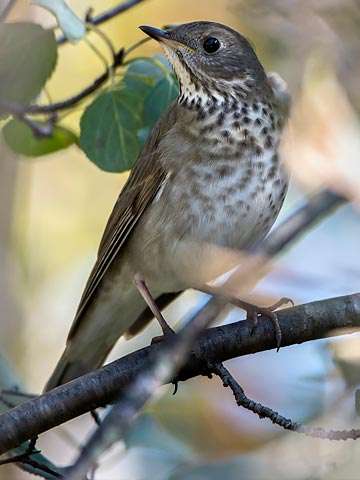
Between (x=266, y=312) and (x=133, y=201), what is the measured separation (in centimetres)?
93

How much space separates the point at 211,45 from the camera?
4.74 m

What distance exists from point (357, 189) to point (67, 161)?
4550 millimetres

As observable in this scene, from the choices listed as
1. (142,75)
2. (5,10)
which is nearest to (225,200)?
(142,75)

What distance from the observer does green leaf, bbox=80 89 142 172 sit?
4012 millimetres

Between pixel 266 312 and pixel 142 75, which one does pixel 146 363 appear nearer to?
pixel 266 312

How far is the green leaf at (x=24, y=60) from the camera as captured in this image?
3.70m

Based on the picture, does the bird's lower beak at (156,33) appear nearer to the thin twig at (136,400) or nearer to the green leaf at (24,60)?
the green leaf at (24,60)

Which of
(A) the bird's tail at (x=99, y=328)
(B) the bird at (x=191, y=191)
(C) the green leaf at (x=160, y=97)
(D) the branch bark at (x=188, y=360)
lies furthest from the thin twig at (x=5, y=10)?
(A) the bird's tail at (x=99, y=328)

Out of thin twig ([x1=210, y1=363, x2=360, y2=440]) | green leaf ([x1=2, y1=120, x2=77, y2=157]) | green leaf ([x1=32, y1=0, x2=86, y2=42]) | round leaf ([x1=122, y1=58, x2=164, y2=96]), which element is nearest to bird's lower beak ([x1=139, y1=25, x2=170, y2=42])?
round leaf ([x1=122, y1=58, x2=164, y2=96])

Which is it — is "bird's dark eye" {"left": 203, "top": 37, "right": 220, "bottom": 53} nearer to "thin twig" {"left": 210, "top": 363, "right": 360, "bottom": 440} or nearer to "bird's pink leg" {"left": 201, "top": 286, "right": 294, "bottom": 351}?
"bird's pink leg" {"left": 201, "top": 286, "right": 294, "bottom": 351}

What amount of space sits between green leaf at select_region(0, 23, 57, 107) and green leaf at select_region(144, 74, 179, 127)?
1.39 ft

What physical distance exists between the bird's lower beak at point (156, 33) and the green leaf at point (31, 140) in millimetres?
485

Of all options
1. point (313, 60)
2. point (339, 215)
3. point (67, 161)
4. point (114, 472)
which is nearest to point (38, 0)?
point (313, 60)

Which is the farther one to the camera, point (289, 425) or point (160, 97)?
point (160, 97)
